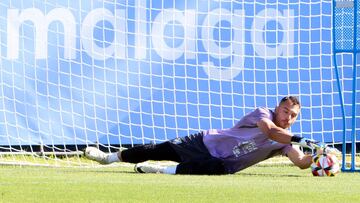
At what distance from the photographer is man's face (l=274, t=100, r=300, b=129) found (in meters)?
9.89

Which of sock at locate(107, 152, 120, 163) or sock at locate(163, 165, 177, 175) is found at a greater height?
sock at locate(107, 152, 120, 163)

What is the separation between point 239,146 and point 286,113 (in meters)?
0.56

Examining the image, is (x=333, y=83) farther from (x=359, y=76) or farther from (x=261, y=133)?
(x=261, y=133)

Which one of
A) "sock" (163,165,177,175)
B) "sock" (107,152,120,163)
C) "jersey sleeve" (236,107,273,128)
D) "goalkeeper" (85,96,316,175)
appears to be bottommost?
"sock" (163,165,177,175)

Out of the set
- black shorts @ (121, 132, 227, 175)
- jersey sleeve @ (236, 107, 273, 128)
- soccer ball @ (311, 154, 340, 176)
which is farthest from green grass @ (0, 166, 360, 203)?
jersey sleeve @ (236, 107, 273, 128)

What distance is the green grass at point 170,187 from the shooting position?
23.7ft

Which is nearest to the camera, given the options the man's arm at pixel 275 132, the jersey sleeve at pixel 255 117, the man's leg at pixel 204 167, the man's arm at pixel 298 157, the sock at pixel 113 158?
the man's arm at pixel 275 132

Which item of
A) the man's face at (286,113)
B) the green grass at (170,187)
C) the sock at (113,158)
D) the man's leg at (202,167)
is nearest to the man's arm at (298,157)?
the green grass at (170,187)

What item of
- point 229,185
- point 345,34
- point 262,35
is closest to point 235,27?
point 262,35

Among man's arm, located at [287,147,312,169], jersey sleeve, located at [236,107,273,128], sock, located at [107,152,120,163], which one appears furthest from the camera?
sock, located at [107,152,120,163]

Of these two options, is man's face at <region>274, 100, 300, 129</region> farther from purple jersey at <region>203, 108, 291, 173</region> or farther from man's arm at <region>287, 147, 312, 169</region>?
man's arm at <region>287, 147, 312, 169</region>

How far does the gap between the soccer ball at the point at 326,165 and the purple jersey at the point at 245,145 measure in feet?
1.16

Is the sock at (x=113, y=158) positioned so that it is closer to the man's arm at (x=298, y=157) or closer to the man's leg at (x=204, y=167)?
the man's leg at (x=204, y=167)

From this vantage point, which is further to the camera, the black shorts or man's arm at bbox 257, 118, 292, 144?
the black shorts
